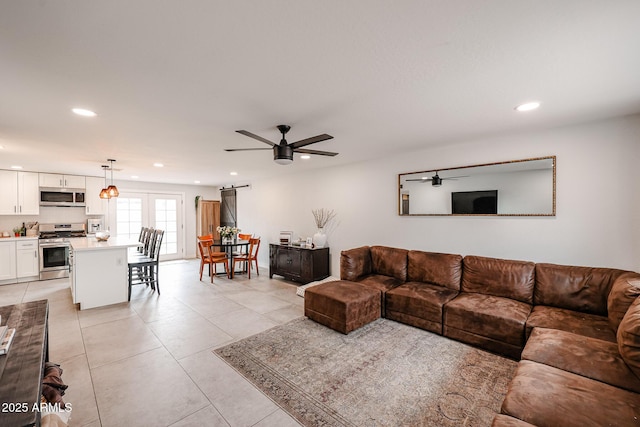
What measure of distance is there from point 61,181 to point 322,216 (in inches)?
240

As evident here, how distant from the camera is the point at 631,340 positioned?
1.66 metres

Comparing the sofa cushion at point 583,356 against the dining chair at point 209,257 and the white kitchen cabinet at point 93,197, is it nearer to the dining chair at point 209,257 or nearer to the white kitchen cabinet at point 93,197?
the dining chair at point 209,257

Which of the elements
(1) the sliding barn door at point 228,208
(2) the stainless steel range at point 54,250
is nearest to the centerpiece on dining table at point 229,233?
(1) the sliding barn door at point 228,208

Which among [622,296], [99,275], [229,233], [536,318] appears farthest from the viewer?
[229,233]

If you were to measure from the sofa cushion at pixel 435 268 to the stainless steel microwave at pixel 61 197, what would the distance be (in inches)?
299

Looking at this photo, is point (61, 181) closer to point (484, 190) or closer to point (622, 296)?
point (484, 190)

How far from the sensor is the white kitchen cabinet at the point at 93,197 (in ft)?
21.0

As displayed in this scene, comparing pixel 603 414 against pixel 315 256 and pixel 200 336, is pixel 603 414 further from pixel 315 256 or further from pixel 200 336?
pixel 315 256

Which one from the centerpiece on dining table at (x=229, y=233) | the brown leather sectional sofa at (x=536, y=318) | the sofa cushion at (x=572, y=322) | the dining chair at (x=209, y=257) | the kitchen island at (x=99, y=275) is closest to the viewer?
the brown leather sectional sofa at (x=536, y=318)

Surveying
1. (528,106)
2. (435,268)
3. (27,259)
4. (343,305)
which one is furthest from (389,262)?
(27,259)

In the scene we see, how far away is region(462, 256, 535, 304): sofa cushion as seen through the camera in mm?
3039

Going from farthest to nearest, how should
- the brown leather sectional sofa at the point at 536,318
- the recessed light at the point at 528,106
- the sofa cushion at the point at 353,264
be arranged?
the sofa cushion at the point at 353,264 → the recessed light at the point at 528,106 → the brown leather sectional sofa at the point at 536,318

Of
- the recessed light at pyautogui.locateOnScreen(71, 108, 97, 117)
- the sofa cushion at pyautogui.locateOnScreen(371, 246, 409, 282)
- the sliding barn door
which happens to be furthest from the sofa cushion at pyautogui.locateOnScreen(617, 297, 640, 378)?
the sliding barn door

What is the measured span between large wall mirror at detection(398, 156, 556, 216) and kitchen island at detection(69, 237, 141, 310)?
Answer: 4702 mm
